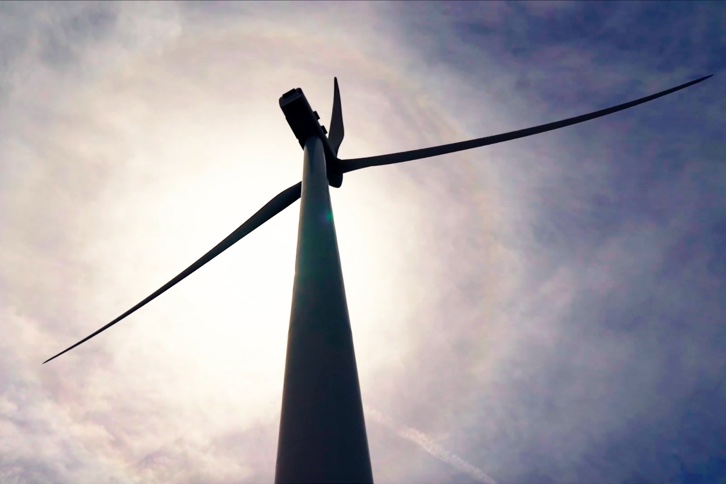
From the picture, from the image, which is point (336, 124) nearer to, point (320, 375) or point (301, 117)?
point (301, 117)

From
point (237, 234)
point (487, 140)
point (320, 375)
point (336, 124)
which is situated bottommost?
point (320, 375)

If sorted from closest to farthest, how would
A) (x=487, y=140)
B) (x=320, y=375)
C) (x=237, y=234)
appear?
1. (x=320, y=375)
2. (x=237, y=234)
3. (x=487, y=140)

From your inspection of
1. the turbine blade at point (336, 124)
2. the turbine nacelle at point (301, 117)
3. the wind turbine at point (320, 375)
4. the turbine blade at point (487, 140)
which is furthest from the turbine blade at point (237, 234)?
the wind turbine at point (320, 375)

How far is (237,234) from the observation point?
21.2 meters

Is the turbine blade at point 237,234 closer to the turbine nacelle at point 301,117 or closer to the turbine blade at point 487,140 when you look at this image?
the turbine nacelle at point 301,117

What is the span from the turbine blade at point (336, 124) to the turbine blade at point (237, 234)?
15.1ft

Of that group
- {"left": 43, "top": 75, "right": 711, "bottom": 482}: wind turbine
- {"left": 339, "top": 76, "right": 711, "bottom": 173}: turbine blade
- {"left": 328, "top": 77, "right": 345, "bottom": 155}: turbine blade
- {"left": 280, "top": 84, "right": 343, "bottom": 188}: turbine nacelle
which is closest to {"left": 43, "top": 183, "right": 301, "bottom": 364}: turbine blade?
{"left": 280, "top": 84, "right": 343, "bottom": 188}: turbine nacelle

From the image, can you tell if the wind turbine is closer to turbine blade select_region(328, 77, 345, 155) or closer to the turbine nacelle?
the turbine nacelle

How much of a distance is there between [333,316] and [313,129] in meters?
14.1

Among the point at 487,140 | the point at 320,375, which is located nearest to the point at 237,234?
the point at 487,140

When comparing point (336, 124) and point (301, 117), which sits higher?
point (336, 124)

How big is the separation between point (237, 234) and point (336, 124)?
967 cm

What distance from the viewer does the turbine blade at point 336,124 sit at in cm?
2615

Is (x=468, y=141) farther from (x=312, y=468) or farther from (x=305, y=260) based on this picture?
(x=312, y=468)
